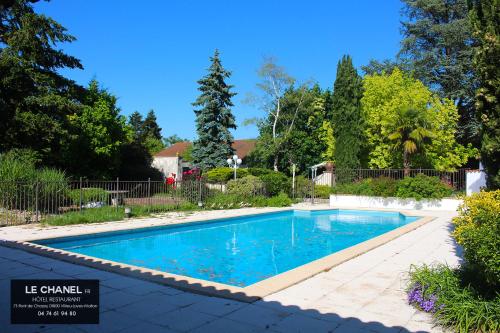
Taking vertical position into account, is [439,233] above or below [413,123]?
below

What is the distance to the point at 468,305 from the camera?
Result: 419cm

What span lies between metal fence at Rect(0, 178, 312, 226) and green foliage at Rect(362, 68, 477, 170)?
9.68 m

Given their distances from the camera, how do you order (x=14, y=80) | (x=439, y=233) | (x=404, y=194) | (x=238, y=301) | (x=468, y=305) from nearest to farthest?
(x=468, y=305) < (x=238, y=301) < (x=439, y=233) < (x=14, y=80) < (x=404, y=194)

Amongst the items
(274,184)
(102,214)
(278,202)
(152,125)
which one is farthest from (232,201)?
(152,125)

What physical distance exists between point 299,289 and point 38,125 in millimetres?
16571

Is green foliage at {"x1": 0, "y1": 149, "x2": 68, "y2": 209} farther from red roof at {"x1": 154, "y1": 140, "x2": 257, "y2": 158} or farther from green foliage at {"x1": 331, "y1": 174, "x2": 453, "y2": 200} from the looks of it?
red roof at {"x1": 154, "y1": 140, "x2": 257, "y2": 158}

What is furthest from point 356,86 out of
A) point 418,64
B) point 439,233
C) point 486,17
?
point 486,17

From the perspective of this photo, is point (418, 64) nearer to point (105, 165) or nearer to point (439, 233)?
point (439, 233)

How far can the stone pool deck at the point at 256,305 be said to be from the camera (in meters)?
4.05

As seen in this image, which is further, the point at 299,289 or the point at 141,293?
the point at 299,289

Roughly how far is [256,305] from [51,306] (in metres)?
2.22

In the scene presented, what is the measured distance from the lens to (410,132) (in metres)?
21.9

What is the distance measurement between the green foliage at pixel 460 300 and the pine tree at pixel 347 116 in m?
20.8

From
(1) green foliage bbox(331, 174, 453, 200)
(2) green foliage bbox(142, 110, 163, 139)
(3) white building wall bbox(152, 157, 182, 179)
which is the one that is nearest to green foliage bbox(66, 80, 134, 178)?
(3) white building wall bbox(152, 157, 182, 179)
